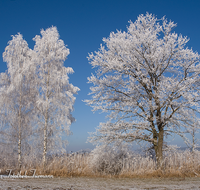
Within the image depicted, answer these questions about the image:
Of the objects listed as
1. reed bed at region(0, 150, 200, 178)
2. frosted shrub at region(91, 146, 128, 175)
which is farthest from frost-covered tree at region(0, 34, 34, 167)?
frosted shrub at region(91, 146, 128, 175)

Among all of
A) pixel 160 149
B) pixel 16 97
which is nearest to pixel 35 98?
pixel 16 97

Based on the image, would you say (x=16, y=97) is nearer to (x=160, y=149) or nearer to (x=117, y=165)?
(x=117, y=165)

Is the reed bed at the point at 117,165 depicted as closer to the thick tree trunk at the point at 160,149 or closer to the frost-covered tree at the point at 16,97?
the thick tree trunk at the point at 160,149

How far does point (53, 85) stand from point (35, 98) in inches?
65.7

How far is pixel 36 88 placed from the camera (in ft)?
42.5

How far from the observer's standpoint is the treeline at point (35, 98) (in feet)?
41.1

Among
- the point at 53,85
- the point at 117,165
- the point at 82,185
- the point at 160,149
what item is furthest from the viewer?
the point at 53,85

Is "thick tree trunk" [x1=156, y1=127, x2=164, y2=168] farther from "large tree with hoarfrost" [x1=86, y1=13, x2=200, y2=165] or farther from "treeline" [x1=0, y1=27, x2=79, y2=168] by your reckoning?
"treeline" [x1=0, y1=27, x2=79, y2=168]

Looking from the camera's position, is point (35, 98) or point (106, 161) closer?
point (106, 161)

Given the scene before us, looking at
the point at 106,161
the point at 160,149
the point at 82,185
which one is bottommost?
the point at 82,185

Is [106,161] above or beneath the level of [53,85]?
beneath

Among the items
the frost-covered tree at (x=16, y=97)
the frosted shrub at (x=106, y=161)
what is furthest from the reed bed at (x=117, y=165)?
the frost-covered tree at (x=16, y=97)

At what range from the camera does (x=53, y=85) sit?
12.5 m

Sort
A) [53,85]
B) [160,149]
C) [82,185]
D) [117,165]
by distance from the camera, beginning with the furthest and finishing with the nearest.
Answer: [53,85]
[117,165]
[160,149]
[82,185]
